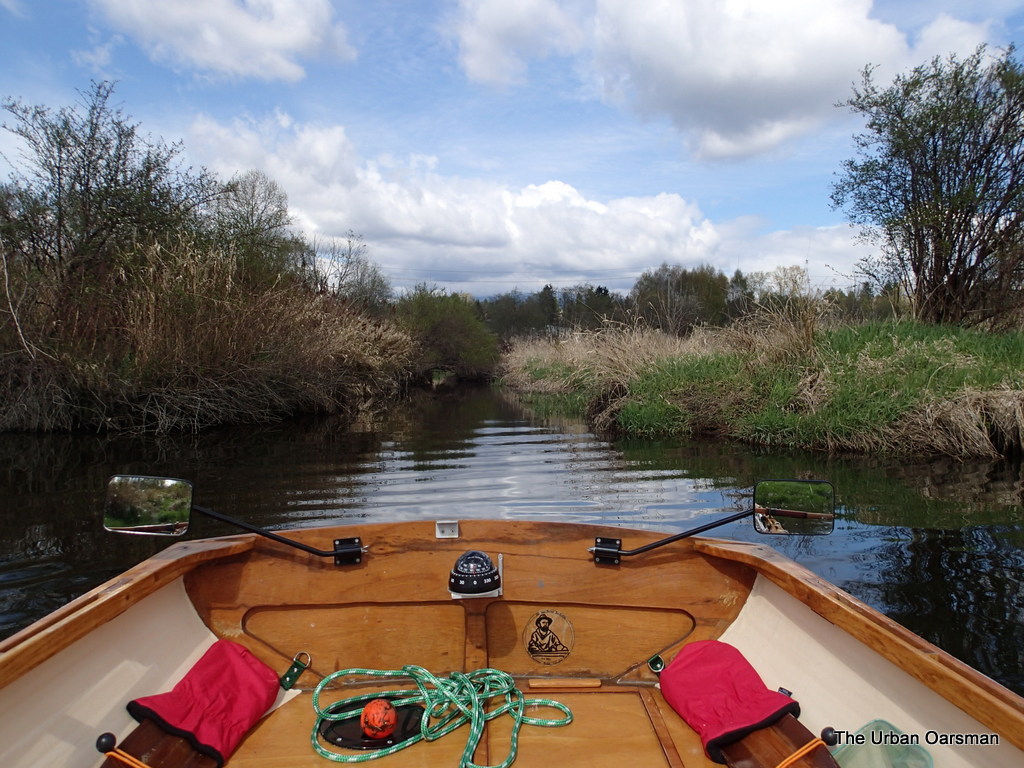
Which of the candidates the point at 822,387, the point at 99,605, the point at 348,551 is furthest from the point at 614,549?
the point at 822,387

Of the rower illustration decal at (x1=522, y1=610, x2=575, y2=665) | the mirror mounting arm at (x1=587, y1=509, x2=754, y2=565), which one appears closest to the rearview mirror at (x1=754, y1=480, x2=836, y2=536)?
the mirror mounting arm at (x1=587, y1=509, x2=754, y2=565)

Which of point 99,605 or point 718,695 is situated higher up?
point 99,605

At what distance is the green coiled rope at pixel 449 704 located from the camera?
2.14 m

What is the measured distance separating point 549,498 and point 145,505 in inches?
196

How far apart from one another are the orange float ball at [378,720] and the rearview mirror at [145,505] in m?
1.01

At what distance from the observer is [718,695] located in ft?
7.55

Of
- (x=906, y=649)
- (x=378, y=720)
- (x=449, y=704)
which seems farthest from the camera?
(x=449, y=704)

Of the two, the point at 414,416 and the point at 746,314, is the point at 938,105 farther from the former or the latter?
the point at 414,416

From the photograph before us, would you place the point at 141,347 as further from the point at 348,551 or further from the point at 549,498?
the point at 348,551

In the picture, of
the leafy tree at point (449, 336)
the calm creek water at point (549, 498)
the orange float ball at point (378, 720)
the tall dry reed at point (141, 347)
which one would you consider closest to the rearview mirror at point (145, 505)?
the orange float ball at point (378, 720)

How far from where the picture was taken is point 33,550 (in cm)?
501

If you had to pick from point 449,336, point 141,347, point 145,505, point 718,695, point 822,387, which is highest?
point 449,336

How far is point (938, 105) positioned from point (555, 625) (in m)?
15.6

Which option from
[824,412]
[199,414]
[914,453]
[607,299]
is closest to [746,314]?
[824,412]
